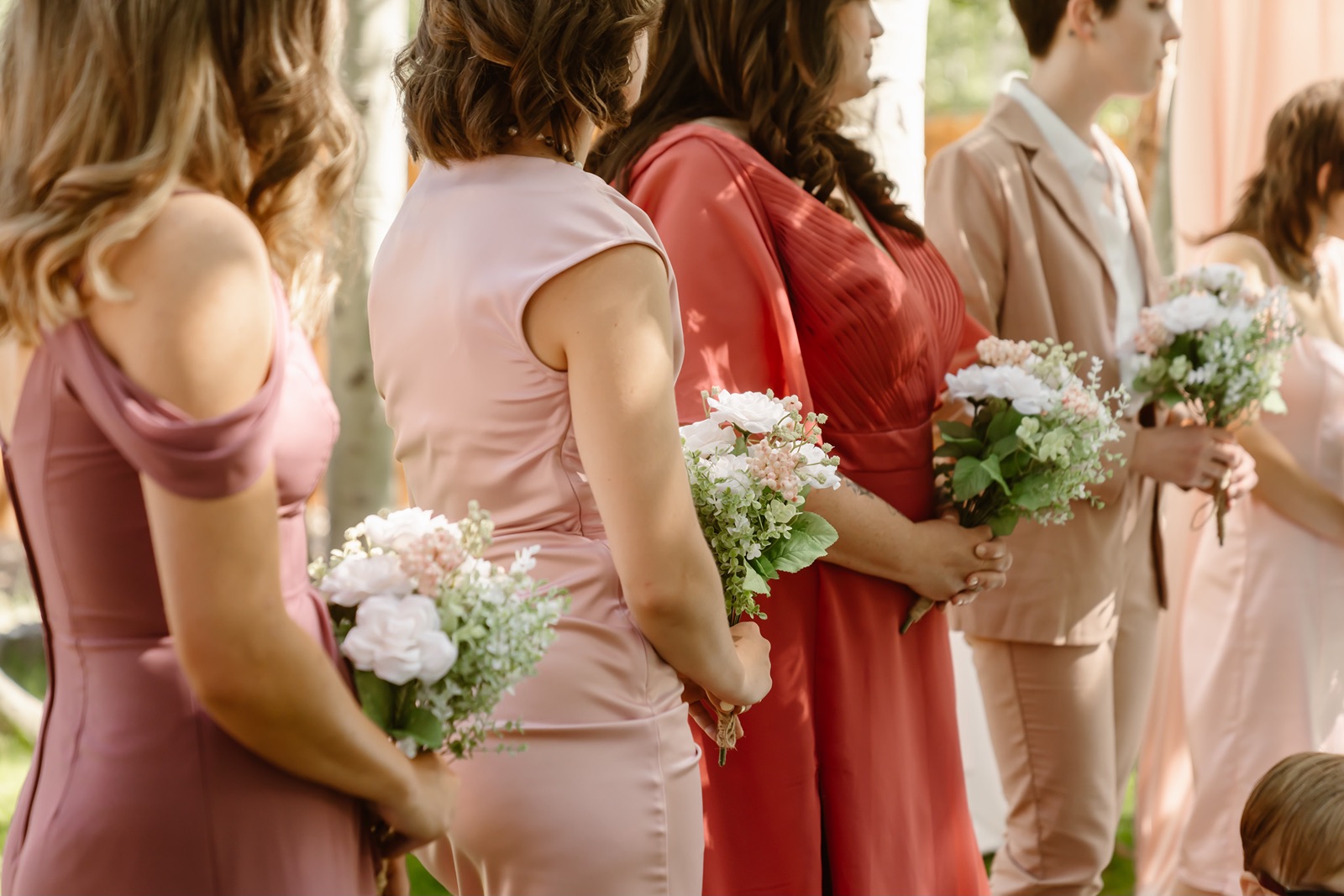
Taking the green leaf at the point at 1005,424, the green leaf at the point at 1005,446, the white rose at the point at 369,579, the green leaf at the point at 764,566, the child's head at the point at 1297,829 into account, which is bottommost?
the child's head at the point at 1297,829

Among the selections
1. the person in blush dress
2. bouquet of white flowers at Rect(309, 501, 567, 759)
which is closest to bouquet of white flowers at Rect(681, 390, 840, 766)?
the person in blush dress

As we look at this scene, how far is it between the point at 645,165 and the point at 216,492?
154cm

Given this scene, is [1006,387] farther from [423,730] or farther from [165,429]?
[165,429]

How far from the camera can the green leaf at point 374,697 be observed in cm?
160

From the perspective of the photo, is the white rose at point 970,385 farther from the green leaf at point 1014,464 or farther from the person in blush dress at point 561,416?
the person in blush dress at point 561,416

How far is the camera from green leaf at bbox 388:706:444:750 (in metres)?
1.61

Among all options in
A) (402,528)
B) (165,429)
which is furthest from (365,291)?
(165,429)

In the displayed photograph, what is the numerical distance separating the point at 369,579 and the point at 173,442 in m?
0.33

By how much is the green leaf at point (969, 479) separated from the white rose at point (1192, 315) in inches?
37.4

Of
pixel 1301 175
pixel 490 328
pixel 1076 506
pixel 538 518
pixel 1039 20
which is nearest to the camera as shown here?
pixel 490 328

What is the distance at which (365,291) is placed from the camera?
5426 mm

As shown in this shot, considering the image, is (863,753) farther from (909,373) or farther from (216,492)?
(216,492)

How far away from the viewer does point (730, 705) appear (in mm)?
2125

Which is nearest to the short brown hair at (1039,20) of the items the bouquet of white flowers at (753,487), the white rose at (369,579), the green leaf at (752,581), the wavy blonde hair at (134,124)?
the bouquet of white flowers at (753,487)
